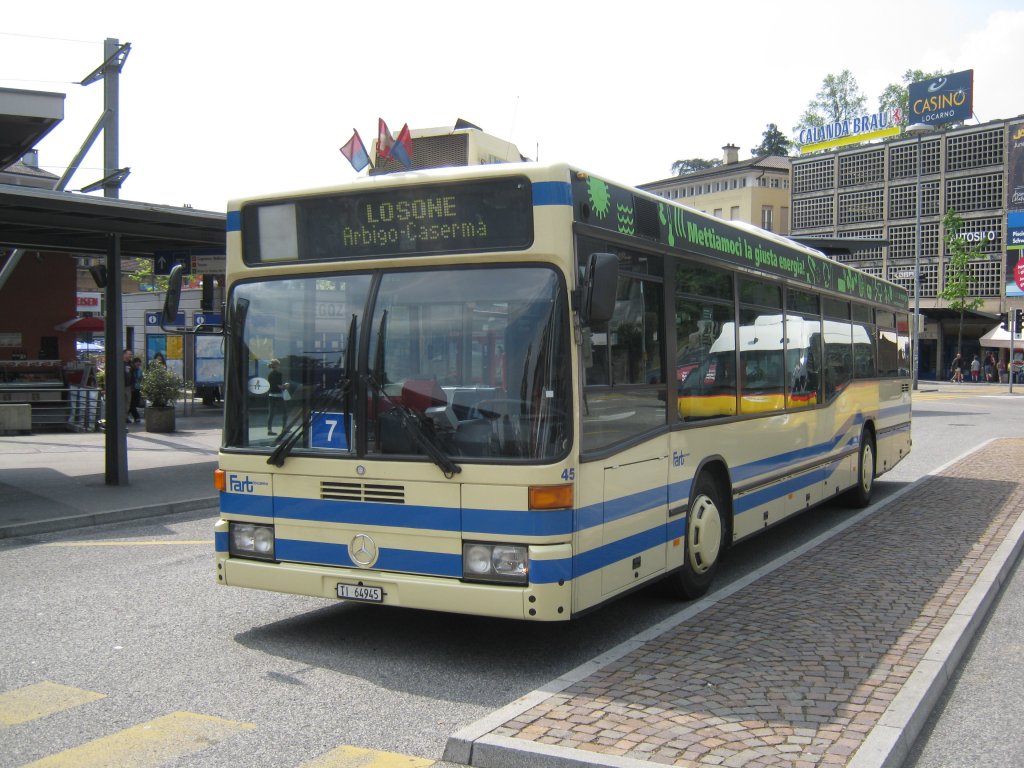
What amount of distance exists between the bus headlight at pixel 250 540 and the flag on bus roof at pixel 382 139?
10.6 metres

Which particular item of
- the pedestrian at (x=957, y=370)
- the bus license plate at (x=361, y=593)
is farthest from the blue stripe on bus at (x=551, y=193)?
the pedestrian at (x=957, y=370)

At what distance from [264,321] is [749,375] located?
13.8 feet

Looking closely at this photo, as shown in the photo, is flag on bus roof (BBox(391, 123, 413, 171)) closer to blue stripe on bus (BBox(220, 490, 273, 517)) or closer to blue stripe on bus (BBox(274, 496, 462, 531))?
blue stripe on bus (BBox(220, 490, 273, 517))

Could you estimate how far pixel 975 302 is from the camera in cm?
6069

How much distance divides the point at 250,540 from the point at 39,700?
1561mm

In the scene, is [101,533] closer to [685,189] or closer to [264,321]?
[264,321]

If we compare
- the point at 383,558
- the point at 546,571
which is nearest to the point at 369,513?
the point at 383,558

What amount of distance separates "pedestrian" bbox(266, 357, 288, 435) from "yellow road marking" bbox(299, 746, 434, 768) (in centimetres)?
238

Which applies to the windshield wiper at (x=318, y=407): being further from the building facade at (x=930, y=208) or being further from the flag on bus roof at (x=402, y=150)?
the building facade at (x=930, y=208)

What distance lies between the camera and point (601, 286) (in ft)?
18.4

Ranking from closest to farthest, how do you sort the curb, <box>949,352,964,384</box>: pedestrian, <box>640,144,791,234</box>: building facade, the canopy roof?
the curb < the canopy roof < <box>949,352,964,384</box>: pedestrian < <box>640,144,791,234</box>: building facade

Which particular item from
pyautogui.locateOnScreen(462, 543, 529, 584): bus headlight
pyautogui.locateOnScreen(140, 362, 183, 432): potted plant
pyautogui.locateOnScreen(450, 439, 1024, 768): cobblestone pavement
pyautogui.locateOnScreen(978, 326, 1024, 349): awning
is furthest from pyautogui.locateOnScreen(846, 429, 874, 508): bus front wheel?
pyautogui.locateOnScreen(978, 326, 1024, 349): awning

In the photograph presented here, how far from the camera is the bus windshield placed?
5773 mm

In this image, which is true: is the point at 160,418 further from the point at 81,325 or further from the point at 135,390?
the point at 81,325
